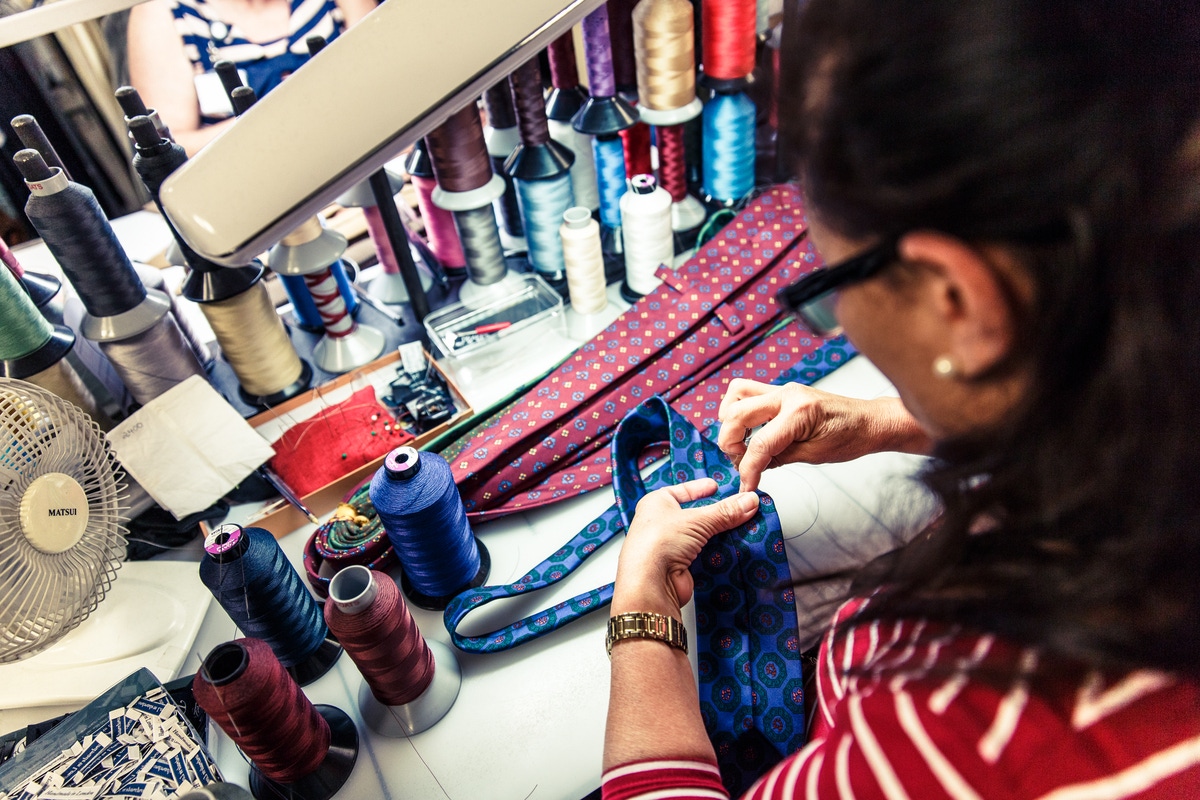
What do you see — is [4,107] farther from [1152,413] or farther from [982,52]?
[1152,413]

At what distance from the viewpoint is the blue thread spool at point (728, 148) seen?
65.0 inches

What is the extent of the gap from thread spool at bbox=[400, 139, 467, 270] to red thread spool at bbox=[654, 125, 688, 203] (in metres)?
0.53

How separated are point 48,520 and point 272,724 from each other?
37cm

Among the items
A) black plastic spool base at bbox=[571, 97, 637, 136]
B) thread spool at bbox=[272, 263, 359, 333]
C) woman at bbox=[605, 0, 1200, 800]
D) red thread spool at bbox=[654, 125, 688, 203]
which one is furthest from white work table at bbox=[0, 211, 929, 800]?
red thread spool at bbox=[654, 125, 688, 203]

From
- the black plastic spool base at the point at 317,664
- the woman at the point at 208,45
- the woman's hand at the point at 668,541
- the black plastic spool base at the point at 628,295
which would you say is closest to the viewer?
the woman's hand at the point at 668,541

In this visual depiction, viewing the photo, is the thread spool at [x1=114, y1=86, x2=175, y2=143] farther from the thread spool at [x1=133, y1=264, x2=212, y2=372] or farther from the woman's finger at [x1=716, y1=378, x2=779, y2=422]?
the woman's finger at [x1=716, y1=378, x2=779, y2=422]

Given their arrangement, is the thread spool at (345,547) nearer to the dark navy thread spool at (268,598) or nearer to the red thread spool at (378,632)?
the dark navy thread spool at (268,598)

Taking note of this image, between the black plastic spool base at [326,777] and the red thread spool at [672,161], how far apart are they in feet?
4.40

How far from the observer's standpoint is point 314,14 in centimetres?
230

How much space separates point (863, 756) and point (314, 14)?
2.59 metres

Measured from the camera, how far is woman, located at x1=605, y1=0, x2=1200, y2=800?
0.42m

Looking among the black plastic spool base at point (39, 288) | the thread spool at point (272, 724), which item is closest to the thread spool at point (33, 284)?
the black plastic spool base at point (39, 288)

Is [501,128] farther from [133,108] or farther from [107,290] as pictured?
[107,290]

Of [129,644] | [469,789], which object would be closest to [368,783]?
[469,789]
